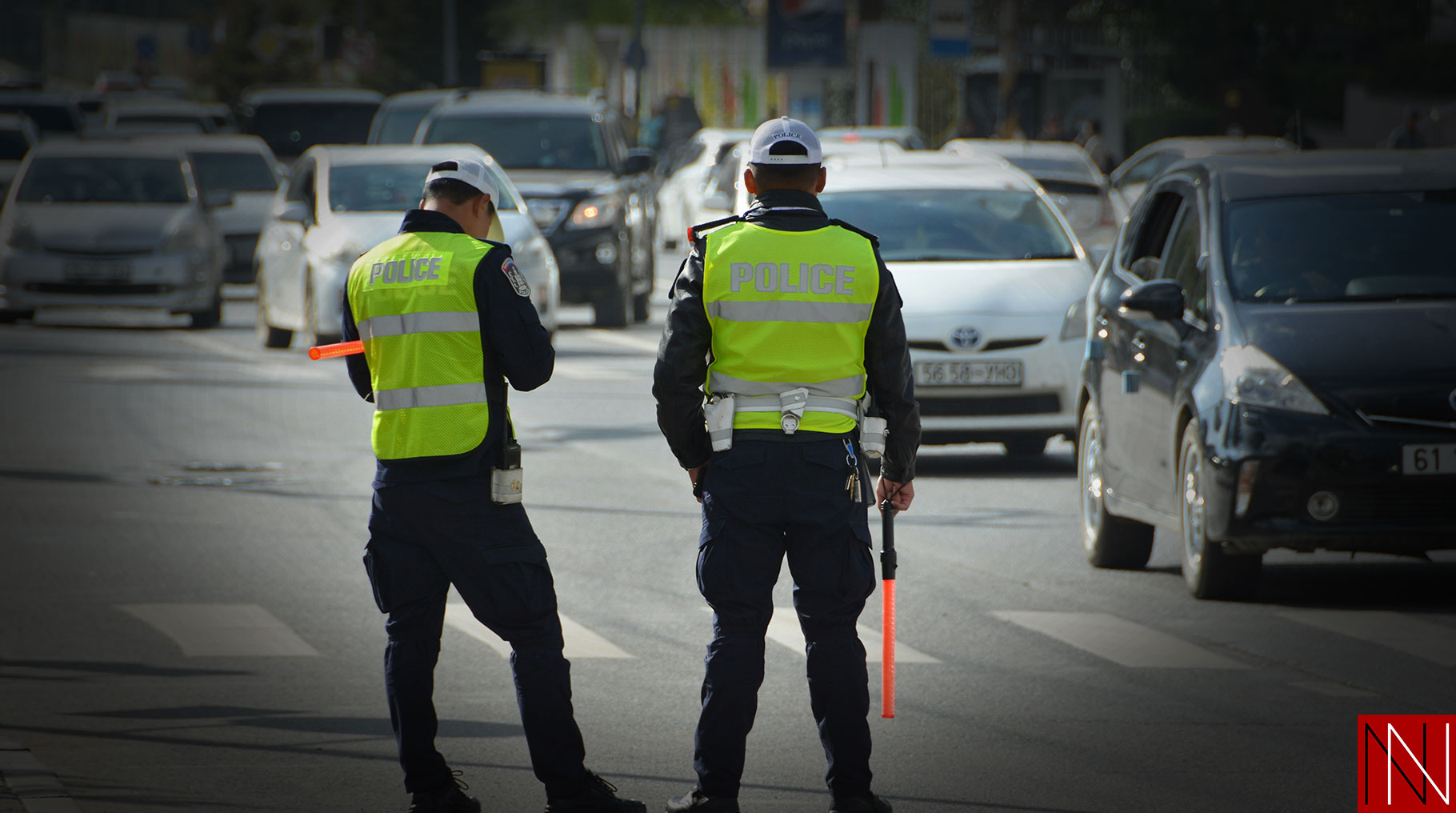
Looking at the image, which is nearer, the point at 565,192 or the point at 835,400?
the point at 835,400

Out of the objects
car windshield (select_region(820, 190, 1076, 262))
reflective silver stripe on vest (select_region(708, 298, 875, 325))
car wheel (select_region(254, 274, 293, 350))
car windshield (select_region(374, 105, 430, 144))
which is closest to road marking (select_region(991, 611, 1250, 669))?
reflective silver stripe on vest (select_region(708, 298, 875, 325))

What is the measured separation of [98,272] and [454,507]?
56.6ft

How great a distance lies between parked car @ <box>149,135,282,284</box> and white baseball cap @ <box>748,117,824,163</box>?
21.9 meters

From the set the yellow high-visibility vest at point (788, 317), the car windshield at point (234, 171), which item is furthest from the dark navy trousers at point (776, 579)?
the car windshield at point (234, 171)

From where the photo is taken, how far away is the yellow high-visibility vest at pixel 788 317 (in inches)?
221

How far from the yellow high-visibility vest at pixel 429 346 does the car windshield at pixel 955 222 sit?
804 centimetres

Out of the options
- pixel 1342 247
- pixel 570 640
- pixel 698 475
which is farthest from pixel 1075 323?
pixel 698 475

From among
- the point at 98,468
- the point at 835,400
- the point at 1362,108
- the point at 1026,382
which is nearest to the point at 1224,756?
the point at 835,400

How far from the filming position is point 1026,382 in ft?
41.7

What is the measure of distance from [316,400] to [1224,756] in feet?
35.7

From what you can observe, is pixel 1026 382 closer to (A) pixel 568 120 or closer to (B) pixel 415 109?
(A) pixel 568 120

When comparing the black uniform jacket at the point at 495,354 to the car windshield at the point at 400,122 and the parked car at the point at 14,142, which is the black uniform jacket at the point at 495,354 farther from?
the parked car at the point at 14,142

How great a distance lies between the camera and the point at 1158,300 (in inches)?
366

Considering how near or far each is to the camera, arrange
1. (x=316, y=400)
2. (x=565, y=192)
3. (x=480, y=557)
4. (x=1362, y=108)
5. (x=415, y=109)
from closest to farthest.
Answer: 1. (x=480, y=557)
2. (x=316, y=400)
3. (x=565, y=192)
4. (x=415, y=109)
5. (x=1362, y=108)
